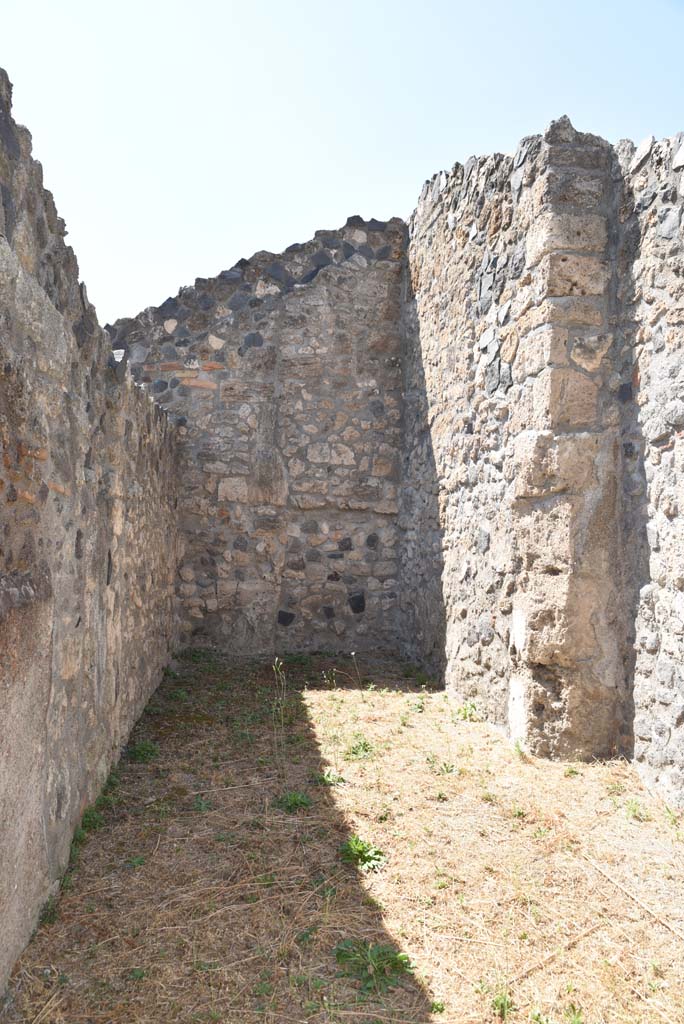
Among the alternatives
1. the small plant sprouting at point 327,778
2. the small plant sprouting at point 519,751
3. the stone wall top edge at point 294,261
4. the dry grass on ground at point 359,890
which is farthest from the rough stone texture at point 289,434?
the small plant sprouting at point 327,778

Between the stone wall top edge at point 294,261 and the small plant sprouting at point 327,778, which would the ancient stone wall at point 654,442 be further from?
the stone wall top edge at point 294,261

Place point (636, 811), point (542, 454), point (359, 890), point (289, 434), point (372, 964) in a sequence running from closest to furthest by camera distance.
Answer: point (372, 964) → point (359, 890) → point (636, 811) → point (542, 454) → point (289, 434)

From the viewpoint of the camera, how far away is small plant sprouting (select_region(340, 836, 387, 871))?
3043 millimetres

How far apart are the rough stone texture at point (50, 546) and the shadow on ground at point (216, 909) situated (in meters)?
0.16

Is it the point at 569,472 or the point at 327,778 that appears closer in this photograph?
the point at 327,778

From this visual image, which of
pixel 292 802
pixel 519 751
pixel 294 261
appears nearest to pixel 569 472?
pixel 519 751

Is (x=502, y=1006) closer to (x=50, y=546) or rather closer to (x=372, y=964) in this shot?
(x=372, y=964)

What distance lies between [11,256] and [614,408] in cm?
315

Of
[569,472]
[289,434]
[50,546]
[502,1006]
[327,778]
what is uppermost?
[289,434]

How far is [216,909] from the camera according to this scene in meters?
2.71

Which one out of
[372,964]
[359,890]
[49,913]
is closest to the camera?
[372,964]

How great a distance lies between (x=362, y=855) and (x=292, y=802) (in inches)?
22.9

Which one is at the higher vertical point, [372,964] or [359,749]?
[359,749]

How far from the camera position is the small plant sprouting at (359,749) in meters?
4.24
